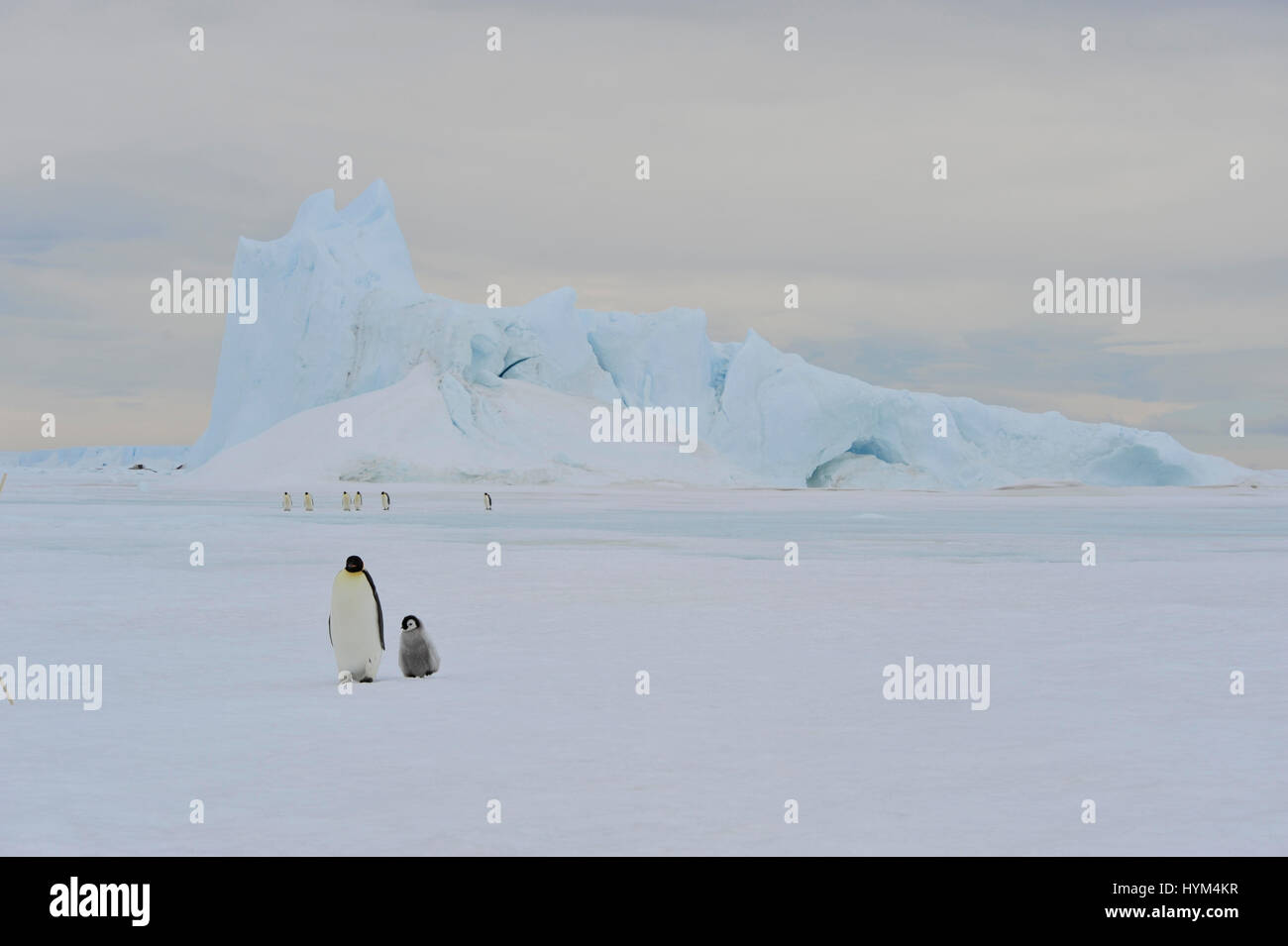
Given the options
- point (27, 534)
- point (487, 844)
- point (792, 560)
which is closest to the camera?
point (487, 844)

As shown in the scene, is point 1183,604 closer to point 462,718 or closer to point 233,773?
point 462,718

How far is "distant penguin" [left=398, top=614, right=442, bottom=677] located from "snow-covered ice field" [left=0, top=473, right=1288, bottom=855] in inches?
5.1

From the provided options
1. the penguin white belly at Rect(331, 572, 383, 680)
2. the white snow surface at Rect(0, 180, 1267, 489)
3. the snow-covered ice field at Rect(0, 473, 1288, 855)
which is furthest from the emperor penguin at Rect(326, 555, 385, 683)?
the white snow surface at Rect(0, 180, 1267, 489)

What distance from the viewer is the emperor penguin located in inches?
283

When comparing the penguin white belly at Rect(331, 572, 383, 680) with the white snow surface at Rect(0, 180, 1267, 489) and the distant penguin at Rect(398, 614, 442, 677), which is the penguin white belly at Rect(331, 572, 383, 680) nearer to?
the distant penguin at Rect(398, 614, 442, 677)

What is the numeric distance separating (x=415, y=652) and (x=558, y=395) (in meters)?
43.9

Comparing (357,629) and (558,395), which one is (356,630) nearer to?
(357,629)

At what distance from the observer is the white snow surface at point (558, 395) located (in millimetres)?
47906

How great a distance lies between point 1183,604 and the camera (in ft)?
34.4

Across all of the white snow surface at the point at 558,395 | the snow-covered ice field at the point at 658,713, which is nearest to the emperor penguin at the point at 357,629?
the snow-covered ice field at the point at 658,713

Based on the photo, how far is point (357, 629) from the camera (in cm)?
720
